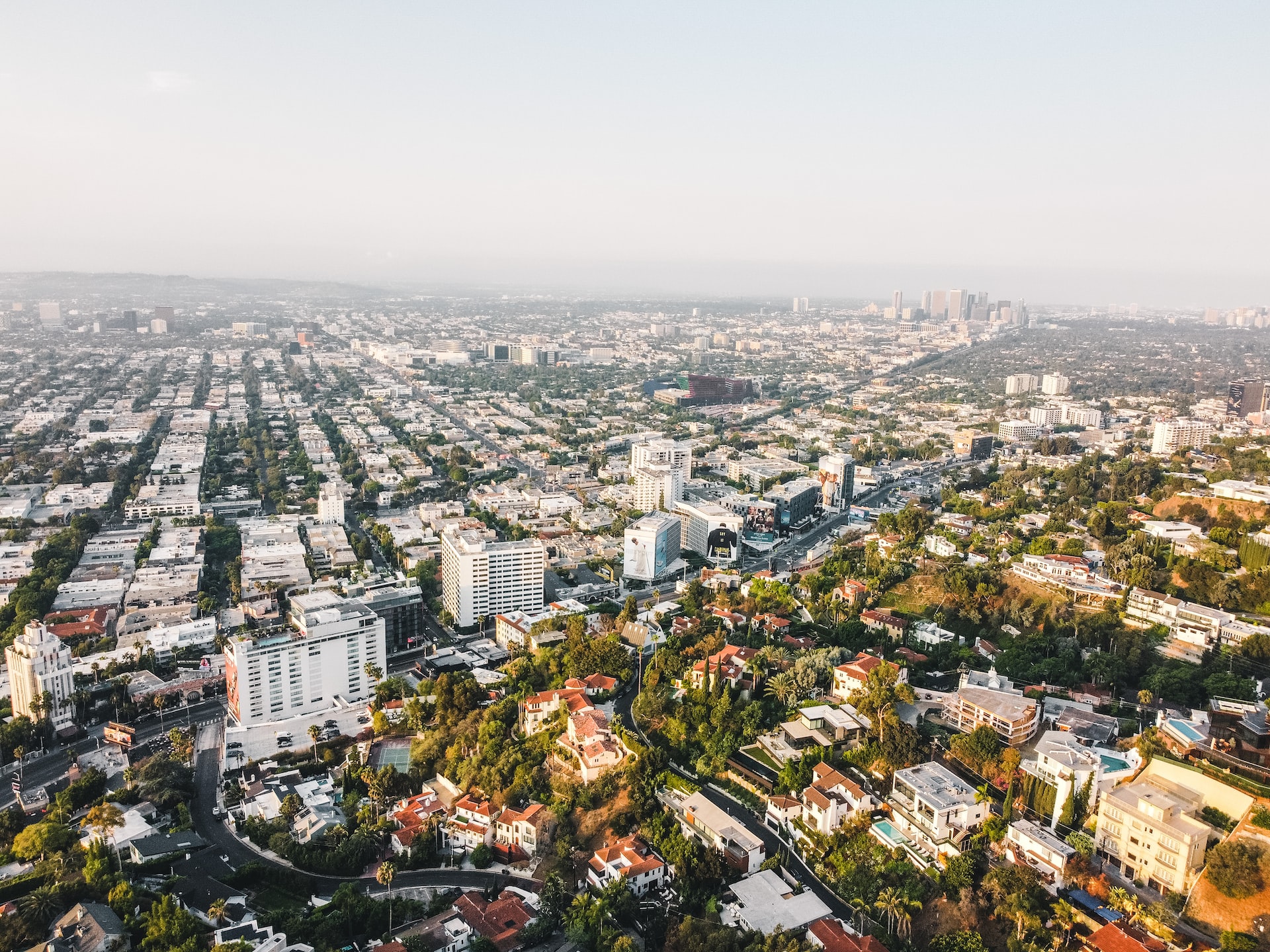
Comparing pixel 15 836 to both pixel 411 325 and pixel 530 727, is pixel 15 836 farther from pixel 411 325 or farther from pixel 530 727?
pixel 411 325

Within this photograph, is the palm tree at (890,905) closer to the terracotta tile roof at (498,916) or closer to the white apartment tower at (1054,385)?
the terracotta tile roof at (498,916)

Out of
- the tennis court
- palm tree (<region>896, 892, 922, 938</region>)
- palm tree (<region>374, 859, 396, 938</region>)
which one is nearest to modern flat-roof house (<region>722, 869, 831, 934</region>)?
palm tree (<region>896, 892, 922, 938</region>)

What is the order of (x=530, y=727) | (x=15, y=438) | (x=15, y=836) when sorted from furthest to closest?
(x=15, y=438), (x=530, y=727), (x=15, y=836)

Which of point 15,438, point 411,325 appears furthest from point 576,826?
point 411,325

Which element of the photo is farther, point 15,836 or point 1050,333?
point 1050,333

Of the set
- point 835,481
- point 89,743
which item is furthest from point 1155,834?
point 835,481

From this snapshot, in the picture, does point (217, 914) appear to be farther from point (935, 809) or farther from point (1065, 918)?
point (1065, 918)

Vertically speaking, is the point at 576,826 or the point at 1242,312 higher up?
the point at 1242,312

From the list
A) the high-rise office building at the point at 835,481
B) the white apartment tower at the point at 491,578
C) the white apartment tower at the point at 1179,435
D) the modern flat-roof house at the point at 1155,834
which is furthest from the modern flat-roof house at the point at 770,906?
the white apartment tower at the point at 1179,435
